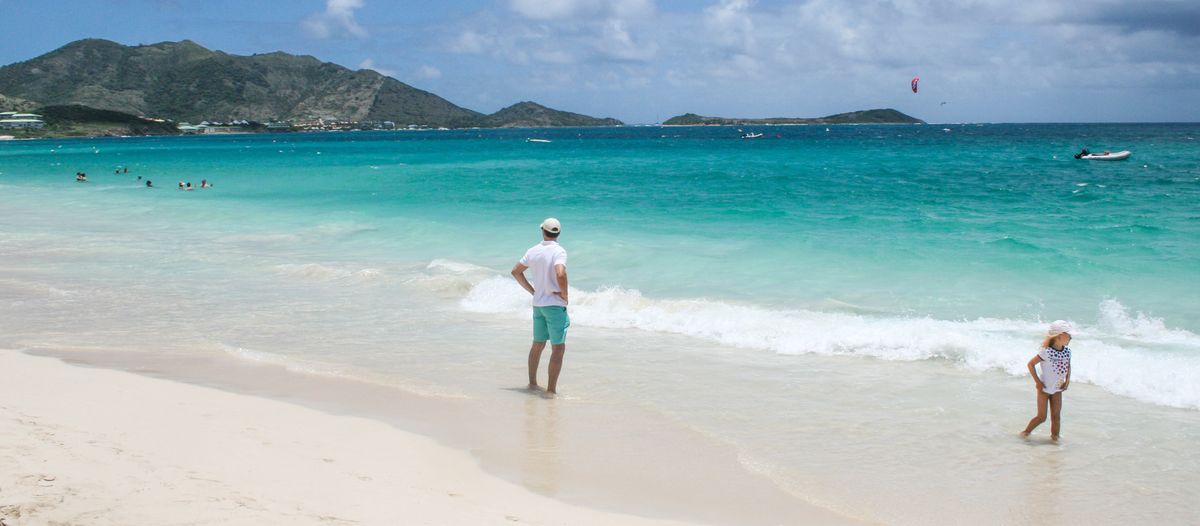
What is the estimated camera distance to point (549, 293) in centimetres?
795

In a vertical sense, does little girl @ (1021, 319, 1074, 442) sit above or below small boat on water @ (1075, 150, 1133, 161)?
below

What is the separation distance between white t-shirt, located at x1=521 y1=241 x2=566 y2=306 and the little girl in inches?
158

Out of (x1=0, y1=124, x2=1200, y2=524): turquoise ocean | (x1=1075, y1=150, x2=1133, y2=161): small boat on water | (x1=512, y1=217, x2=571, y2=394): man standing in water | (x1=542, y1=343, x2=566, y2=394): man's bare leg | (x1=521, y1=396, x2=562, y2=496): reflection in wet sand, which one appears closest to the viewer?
(x1=521, y1=396, x2=562, y2=496): reflection in wet sand

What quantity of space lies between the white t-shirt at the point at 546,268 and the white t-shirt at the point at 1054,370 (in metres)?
4.07

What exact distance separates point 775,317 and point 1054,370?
4.52 metres

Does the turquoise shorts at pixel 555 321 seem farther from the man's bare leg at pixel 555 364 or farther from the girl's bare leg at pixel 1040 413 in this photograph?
the girl's bare leg at pixel 1040 413

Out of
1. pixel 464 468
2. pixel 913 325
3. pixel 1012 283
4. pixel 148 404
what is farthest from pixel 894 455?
pixel 1012 283

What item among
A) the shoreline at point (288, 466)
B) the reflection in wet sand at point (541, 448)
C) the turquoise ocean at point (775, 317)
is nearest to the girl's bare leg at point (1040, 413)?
the turquoise ocean at point (775, 317)

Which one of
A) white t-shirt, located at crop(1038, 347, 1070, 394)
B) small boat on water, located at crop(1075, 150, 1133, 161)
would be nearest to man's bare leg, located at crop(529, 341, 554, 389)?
white t-shirt, located at crop(1038, 347, 1070, 394)

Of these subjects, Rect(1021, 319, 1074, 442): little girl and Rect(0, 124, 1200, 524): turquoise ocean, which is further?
Rect(1021, 319, 1074, 442): little girl

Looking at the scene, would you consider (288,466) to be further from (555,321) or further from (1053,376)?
(1053,376)

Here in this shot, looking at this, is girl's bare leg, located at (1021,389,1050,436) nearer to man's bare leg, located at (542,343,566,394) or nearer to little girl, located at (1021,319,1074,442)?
little girl, located at (1021,319,1074,442)

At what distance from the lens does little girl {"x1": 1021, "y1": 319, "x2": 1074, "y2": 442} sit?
6.87 metres

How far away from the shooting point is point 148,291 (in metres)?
13.5
